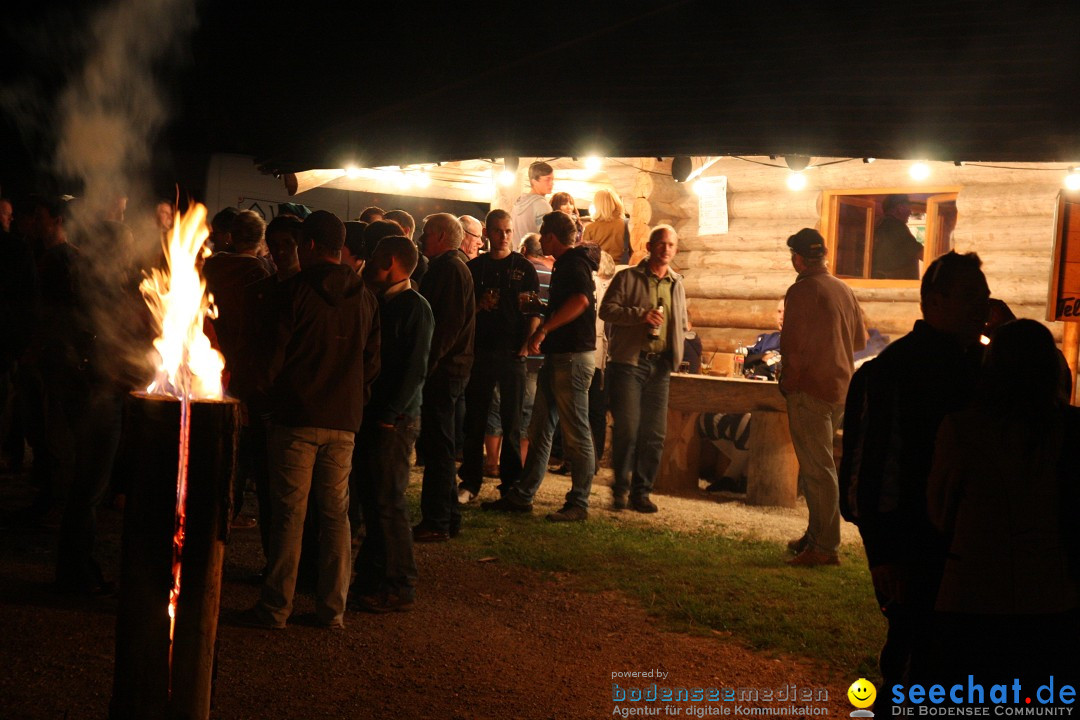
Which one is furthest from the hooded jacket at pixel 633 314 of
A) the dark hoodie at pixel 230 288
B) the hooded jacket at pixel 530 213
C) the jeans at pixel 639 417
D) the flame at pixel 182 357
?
the flame at pixel 182 357

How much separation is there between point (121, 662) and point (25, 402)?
5617mm

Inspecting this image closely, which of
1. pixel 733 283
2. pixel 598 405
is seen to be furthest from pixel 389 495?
pixel 733 283

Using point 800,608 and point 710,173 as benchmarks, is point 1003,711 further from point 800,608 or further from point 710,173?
point 710,173

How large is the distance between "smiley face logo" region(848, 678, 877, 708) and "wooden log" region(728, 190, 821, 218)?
867 centimetres

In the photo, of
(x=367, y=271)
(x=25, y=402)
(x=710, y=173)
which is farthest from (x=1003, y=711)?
(x=710, y=173)

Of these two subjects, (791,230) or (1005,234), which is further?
(791,230)

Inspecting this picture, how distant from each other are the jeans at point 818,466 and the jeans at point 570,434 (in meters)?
1.86

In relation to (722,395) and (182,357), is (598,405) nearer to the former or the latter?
(722,395)

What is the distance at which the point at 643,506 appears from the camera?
8.92 m

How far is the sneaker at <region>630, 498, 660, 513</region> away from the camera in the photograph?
8.91 metres

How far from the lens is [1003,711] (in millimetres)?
3199

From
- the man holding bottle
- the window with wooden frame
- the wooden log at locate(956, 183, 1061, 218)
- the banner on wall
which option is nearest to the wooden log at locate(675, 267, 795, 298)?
the window with wooden frame

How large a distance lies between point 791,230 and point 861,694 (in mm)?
9031

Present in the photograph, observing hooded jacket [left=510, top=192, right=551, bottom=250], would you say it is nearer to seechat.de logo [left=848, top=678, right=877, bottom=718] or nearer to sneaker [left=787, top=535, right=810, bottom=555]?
sneaker [left=787, top=535, right=810, bottom=555]
